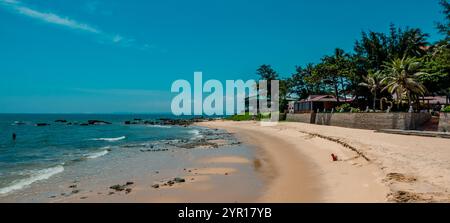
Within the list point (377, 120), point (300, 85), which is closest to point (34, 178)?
point (377, 120)

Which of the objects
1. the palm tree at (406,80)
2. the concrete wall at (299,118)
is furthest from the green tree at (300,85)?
the palm tree at (406,80)

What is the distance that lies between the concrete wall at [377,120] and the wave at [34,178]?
26537 mm

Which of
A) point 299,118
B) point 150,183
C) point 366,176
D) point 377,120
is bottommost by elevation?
point 150,183

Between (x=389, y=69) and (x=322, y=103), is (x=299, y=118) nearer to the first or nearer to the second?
(x=322, y=103)

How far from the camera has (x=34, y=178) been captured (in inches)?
643

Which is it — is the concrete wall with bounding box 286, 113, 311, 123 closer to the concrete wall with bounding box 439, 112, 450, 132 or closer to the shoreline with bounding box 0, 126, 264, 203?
the concrete wall with bounding box 439, 112, 450, 132

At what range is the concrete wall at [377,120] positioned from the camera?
95.8ft

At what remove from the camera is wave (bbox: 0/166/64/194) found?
14316mm

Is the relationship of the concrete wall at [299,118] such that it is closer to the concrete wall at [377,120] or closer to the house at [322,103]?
the house at [322,103]

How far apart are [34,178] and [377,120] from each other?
94.9 feet

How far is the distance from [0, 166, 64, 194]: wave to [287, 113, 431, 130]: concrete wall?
26.5 meters

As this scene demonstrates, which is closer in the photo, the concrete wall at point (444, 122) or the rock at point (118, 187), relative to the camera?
the rock at point (118, 187)

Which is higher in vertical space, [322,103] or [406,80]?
[406,80]
